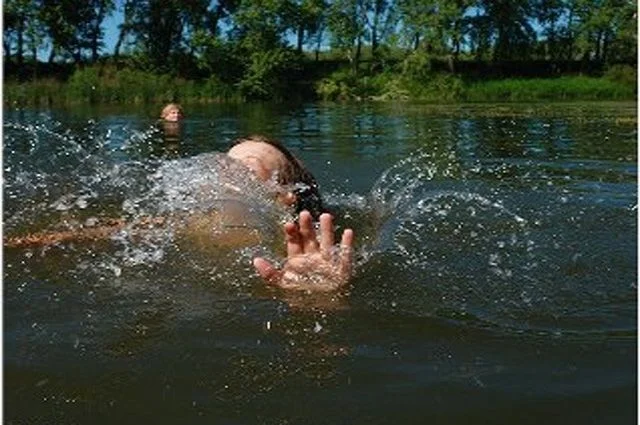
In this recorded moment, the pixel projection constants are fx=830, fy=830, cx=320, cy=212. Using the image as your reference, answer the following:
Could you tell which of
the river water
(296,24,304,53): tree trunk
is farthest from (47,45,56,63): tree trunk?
the river water

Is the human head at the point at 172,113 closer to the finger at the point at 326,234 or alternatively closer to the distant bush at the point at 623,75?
the finger at the point at 326,234

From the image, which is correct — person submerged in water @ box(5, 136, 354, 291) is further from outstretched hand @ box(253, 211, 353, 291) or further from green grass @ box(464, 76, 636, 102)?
green grass @ box(464, 76, 636, 102)

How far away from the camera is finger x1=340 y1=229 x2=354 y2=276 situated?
386 centimetres

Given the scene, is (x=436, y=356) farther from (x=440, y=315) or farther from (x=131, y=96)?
(x=131, y=96)

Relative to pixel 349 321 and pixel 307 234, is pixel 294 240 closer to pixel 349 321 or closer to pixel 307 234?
pixel 307 234

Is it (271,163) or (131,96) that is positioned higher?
(131,96)

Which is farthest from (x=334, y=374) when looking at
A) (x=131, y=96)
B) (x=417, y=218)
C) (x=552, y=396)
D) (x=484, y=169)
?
(x=131, y=96)

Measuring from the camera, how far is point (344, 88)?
4966 centimetres

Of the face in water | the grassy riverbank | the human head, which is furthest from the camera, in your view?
the grassy riverbank

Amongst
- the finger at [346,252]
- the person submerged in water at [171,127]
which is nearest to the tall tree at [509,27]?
the person submerged in water at [171,127]

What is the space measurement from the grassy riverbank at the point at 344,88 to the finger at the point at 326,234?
3622 cm

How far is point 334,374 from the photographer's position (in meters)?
3.08

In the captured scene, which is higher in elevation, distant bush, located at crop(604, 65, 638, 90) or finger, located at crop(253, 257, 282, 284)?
distant bush, located at crop(604, 65, 638, 90)

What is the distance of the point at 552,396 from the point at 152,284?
221 cm
